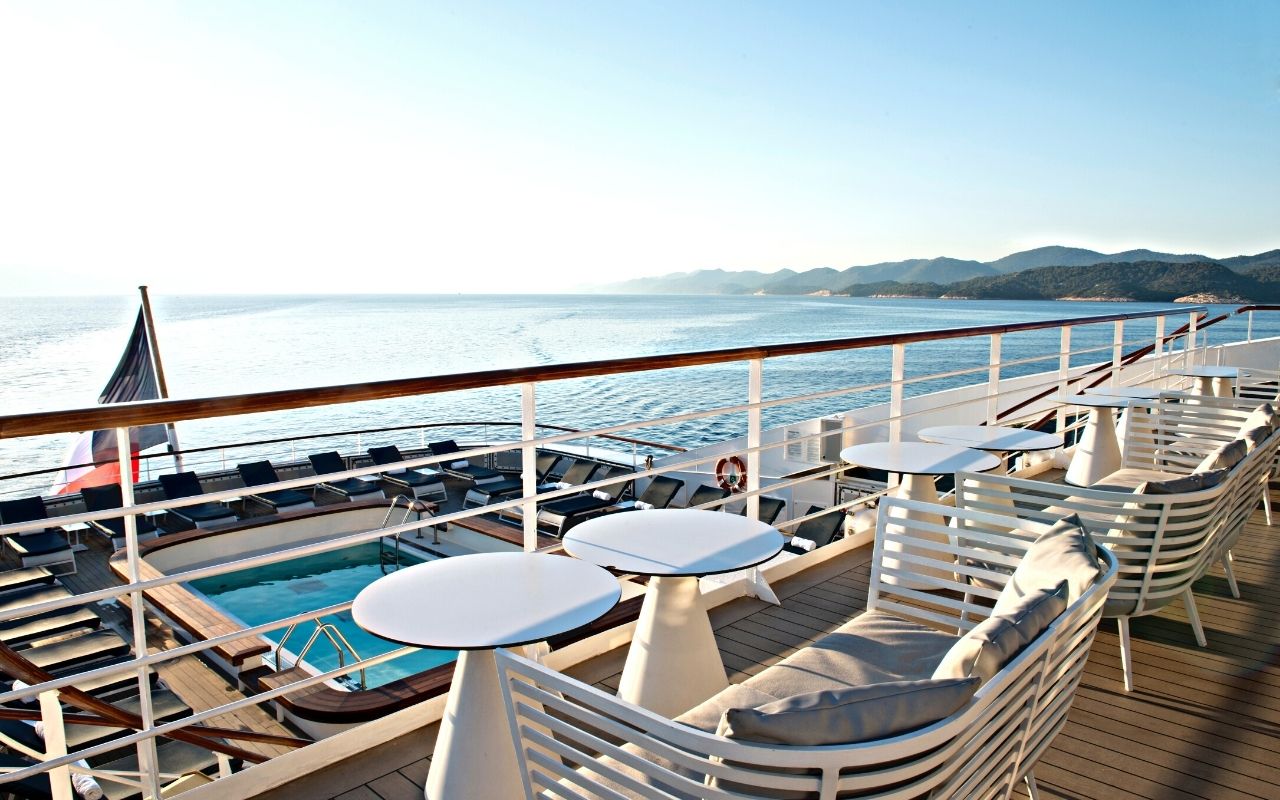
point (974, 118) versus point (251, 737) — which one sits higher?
point (974, 118)

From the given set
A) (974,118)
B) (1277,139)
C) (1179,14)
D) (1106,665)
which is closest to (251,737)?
(1106,665)

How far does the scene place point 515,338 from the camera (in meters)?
56.3

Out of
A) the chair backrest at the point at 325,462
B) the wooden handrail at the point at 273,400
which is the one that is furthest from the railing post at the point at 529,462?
the chair backrest at the point at 325,462

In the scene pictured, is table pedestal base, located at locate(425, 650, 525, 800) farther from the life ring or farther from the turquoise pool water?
the life ring

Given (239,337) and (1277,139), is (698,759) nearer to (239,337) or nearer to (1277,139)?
(1277,139)

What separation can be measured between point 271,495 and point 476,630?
10417mm

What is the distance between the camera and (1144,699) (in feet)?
7.60

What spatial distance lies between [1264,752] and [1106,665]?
538 mm

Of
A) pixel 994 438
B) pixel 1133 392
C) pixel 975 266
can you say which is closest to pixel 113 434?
pixel 994 438

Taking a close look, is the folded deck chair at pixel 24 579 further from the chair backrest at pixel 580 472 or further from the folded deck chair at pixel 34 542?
the chair backrest at pixel 580 472

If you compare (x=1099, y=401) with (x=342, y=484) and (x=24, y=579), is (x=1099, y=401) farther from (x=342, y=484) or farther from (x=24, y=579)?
(x=342, y=484)

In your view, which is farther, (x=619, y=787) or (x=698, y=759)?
(x=619, y=787)

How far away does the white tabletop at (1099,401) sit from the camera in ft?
14.4

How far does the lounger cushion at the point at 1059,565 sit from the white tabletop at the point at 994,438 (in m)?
1.66
